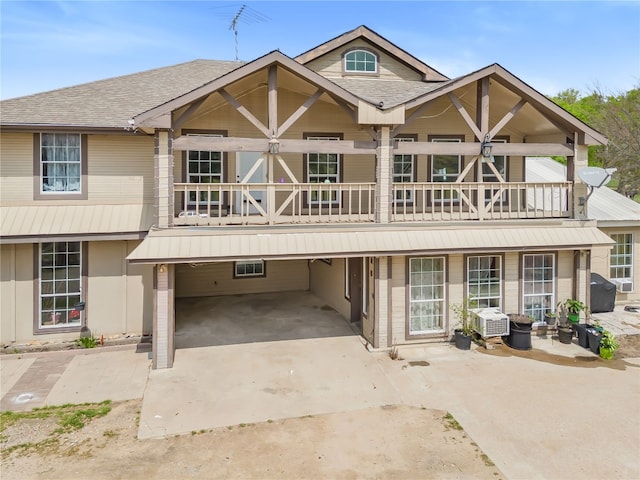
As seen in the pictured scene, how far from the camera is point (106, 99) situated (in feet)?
44.0

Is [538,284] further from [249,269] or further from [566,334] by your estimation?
[249,269]

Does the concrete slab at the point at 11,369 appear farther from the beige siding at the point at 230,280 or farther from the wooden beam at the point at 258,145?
the wooden beam at the point at 258,145

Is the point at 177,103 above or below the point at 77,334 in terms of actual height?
above

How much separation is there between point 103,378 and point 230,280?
24.8 feet

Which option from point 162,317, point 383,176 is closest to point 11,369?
point 162,317

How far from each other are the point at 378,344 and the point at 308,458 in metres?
4.99

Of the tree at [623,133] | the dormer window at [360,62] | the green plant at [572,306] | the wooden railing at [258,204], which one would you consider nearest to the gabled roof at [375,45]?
the dormer window at [360,62]

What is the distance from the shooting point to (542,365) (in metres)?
10.5

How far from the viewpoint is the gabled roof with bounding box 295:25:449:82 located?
14.9 metres

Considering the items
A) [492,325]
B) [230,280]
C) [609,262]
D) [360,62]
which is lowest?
[492,325]

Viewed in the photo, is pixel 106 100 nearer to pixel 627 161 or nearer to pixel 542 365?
pixel 542 365

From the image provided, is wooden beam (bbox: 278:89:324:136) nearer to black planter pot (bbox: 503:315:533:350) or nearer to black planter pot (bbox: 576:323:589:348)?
black planter pot (bbox: 503:315:533:350)

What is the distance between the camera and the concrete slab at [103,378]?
9.00 m

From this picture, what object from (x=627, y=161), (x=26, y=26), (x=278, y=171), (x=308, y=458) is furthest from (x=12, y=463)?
(x=627, y=161)
